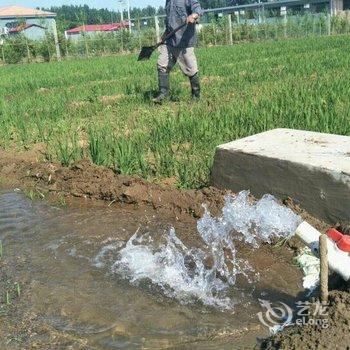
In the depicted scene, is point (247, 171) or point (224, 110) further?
point (224, 110)

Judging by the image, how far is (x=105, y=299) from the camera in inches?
102

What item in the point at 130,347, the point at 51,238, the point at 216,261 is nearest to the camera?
the point at 130,347

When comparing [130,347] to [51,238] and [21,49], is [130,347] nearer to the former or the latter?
[51,238]

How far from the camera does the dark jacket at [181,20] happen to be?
7340 millimetres

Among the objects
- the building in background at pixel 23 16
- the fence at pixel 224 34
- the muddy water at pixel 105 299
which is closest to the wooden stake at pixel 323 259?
the muddy water at pixel 105 299

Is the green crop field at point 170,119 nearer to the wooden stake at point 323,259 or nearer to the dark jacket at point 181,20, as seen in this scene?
the dark jacket at point 181,20

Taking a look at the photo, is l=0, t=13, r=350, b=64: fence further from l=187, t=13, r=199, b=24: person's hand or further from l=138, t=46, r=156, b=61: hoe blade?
l=187, t=13, r=199, b=24: person's hand

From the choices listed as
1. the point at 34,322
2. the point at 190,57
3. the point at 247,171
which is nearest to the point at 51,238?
the point at 34,322

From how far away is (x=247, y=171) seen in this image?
3496mm

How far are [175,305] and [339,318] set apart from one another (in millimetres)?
834

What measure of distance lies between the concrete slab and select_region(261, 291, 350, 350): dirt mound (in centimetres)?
101

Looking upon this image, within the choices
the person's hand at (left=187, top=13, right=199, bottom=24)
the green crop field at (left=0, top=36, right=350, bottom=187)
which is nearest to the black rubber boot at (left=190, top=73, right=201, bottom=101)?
the green crop field at (left=0, top=36, right=350, bottom=187)

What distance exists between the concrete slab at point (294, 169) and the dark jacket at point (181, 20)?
12.7 ft

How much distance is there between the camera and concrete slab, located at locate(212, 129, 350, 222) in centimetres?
298
